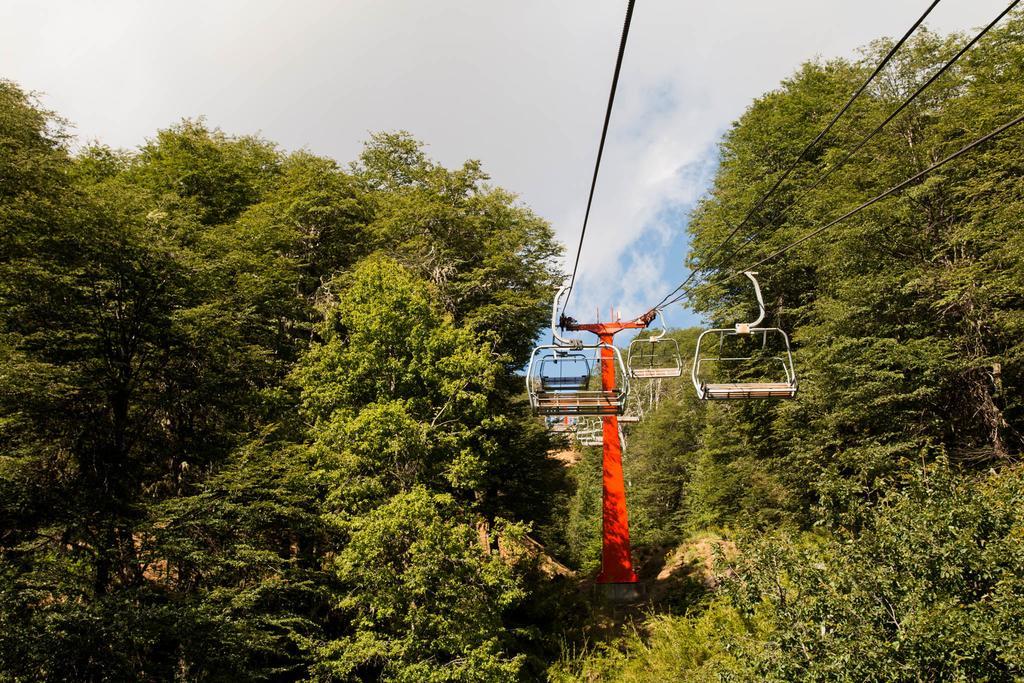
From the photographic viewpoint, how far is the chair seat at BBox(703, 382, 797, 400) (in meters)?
10.2

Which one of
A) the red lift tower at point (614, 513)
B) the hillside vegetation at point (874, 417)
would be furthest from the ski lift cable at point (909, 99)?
the red lift tower at point (614, 513)

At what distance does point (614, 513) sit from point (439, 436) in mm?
6158

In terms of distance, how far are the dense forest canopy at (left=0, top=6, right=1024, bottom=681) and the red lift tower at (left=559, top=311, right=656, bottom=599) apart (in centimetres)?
84

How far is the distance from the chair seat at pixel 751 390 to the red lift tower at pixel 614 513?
6067mm

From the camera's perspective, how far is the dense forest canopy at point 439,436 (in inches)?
354

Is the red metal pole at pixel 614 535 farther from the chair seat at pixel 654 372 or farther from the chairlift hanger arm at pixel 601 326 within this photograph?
the chair seat at pixel 654 372

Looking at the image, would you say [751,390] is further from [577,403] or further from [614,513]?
[614,513]

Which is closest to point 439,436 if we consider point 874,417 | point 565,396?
point 565,396

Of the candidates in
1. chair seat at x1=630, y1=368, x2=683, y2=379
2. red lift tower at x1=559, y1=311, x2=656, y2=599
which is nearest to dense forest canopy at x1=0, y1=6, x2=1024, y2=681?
red lift tower at x1=559, y1=311, x2=656, y2=599

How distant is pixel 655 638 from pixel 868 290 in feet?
34.8

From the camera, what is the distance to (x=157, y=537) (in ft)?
38.1

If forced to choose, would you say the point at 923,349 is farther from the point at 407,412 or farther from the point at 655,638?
the point at 407,412

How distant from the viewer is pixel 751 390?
33.9 feet

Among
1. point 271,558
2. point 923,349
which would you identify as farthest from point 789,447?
point 271,558
